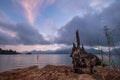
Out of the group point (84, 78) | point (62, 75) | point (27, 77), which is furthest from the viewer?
point (27, 77)

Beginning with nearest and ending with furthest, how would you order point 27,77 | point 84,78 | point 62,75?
point 84,78 < point 62,75 < point 27,77

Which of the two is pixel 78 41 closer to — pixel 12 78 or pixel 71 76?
pixel 71 76

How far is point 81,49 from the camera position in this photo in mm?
20641

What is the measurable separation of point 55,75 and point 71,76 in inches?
70.2

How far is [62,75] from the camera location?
19422mm

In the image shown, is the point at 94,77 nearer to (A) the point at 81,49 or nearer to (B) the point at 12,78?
(A) the point at 81,49

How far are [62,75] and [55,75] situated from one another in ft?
2.47

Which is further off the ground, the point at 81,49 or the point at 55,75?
the point at 81,49

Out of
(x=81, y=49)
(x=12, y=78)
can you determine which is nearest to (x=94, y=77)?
(x=81, y=49)

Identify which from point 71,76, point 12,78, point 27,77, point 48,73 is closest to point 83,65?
point 71,76

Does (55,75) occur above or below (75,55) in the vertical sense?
below

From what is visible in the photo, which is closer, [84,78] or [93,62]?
[84,78]

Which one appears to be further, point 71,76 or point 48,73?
point 48,73

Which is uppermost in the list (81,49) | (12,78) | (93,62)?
(81,49)
